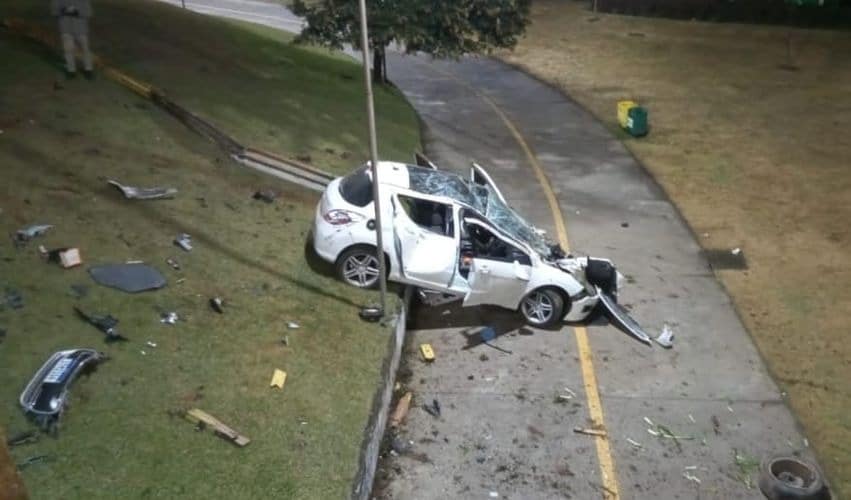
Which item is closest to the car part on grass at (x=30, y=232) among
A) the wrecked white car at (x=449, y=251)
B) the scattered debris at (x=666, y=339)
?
the wrecked white car at (x=449, y=251)

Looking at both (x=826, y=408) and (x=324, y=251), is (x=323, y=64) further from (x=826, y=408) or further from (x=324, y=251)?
(x=826, y=408)

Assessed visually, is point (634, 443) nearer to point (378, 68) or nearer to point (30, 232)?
point (30, 232)

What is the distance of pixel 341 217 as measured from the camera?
11.1m

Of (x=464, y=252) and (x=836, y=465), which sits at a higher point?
(x=464, y=252)

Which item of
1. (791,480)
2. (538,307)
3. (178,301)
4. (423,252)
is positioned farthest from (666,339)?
(178,301)

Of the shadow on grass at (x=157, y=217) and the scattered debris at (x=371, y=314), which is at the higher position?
the shadow on grass at (x=157, y=217)

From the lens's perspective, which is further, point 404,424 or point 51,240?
point 51,240

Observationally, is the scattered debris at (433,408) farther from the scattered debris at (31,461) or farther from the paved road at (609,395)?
the scattered debris at (31,461)

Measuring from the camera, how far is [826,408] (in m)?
10.1

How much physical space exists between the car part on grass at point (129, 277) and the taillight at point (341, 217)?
7.76 ft

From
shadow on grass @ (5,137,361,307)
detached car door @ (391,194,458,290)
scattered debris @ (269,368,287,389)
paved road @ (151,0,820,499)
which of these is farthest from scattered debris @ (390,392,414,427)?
detached car door @ (391,194,458,290)

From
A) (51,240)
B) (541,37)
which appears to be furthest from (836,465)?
(541,37)

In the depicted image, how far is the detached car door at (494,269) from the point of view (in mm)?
11055

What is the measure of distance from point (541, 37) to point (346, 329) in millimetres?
29844
